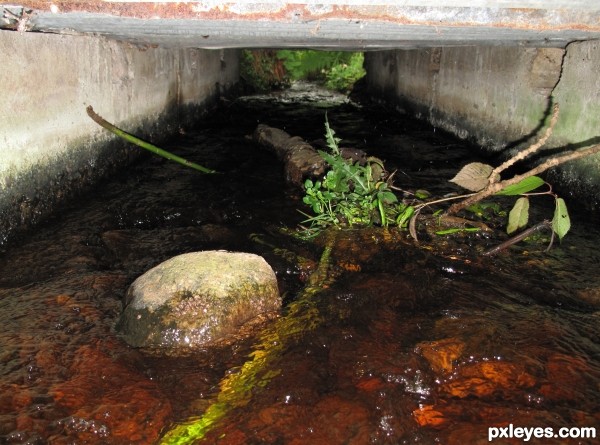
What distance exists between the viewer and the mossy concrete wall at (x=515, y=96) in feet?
16.8

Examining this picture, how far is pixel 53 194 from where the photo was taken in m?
4.80

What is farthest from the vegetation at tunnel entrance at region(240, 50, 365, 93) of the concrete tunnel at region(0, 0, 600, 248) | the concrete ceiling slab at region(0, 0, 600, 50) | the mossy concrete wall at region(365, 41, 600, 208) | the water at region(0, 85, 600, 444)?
A: the concrete ceiling slab at region(0, 0, 600, 50)

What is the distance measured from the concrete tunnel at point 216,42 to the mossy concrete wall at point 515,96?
19 mm

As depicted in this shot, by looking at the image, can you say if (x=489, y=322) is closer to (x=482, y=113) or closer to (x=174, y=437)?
(x=174, y=437)

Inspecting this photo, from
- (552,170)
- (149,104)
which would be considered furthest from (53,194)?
(552,170)

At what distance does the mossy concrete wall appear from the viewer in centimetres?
511

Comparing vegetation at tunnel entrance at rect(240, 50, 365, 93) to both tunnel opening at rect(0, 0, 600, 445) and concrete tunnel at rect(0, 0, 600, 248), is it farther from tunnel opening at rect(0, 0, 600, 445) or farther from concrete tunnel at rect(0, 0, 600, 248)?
tunnel opening at rect(0, 0, 600, 445)

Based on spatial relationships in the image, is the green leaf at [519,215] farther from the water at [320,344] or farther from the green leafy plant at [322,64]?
the green leafy plant at [322,64]

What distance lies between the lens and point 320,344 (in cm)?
287

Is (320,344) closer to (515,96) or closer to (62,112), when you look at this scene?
(62,112)

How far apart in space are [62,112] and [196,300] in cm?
318

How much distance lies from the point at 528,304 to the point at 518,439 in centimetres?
141

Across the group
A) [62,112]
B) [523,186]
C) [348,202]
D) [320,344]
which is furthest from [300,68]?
[320,344]

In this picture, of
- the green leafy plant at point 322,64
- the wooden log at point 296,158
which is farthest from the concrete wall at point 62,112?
the green leafy plant at point 322,64
